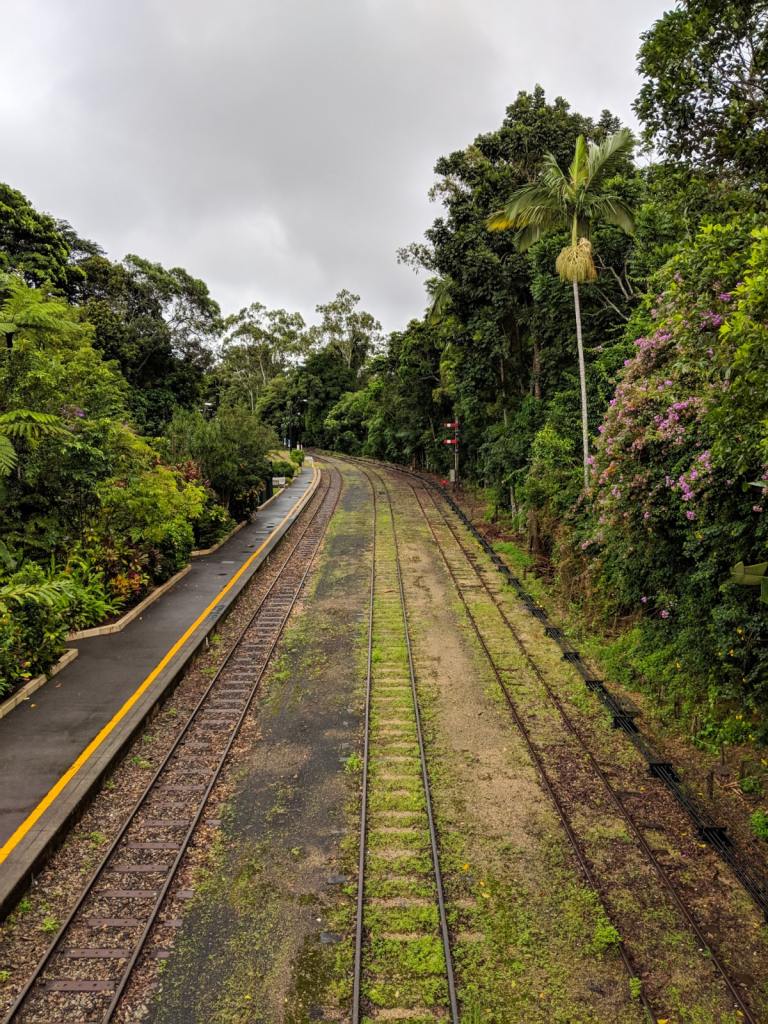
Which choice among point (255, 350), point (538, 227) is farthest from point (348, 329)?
point (538, 227)

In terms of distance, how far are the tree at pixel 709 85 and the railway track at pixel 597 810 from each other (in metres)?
8.51

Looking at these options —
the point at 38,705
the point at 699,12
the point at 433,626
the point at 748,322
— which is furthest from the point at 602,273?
the point at 38,705

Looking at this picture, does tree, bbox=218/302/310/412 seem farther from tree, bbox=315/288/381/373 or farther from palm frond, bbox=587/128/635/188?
palm frond, bbox=587/128/635/188

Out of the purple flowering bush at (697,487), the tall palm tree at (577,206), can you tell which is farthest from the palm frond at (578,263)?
the purple flowering bush at (697,487)

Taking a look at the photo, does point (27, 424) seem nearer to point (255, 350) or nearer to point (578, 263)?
point (578, 263)

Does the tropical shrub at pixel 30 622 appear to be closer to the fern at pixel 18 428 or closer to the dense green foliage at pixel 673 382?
the fern at pixel 18 428

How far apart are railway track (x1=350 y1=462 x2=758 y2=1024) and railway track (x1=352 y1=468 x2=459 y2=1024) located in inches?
64.3

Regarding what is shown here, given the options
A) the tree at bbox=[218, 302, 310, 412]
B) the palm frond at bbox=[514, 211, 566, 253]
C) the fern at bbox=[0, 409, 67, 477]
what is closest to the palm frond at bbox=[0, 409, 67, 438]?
the fern at bbox=[0, 409, 67, 477]

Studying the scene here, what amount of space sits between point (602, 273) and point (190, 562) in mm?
14994

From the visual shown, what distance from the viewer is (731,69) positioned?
28.8 feet

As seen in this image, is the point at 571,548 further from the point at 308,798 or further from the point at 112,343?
the point at 112,343

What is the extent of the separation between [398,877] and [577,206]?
45.5 ft

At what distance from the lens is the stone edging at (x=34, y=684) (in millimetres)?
9609

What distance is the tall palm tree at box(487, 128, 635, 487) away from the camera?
13.6 m
